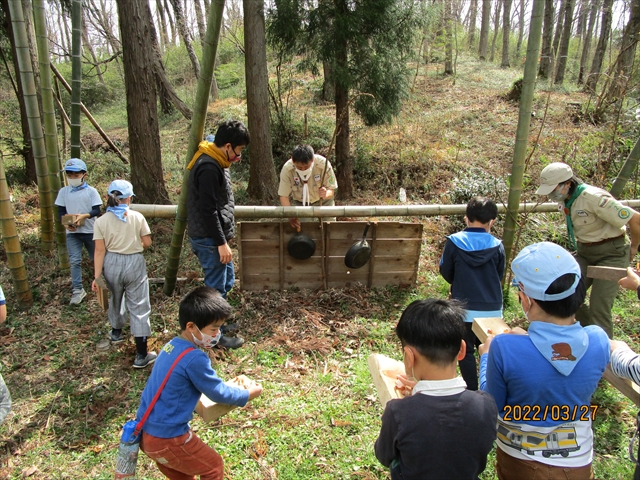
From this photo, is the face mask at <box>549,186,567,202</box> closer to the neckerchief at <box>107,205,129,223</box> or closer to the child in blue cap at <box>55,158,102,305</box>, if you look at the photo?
the neckerchief at <box>107,205,129,223</box>

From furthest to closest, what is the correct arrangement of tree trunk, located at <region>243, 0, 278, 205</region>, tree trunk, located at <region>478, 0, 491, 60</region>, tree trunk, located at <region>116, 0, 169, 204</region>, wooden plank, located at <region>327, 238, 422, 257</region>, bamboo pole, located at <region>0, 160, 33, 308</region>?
1. tree trunk, located at <region>478, 0, 491, 60</region>
2. tree trunk, located at <region>243, 0, 278, 205</region>
3. tree trunk, located at <region>116, 0, 169, 204</region>
4. wooden plank, located at <region>327, 238, 422, 257</region>
5. bamboo pole, located at <region>0, 160, 33, 308</region>

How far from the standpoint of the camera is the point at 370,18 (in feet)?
24.8

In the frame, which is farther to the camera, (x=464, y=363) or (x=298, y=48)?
(x=298, y=48)

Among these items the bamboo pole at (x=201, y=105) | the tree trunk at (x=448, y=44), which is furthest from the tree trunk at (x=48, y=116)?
the tree trunk at (x=448, y=44)

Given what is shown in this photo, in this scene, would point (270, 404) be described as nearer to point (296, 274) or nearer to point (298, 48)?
point (296, 274)

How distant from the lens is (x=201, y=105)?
12.1ft

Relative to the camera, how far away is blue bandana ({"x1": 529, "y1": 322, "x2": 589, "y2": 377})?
1668 mm

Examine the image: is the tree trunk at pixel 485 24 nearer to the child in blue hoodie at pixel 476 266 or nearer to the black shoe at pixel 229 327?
the child in blue hoodie at pixel 476 266

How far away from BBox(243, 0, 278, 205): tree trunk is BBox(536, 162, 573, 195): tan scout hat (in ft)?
17.5

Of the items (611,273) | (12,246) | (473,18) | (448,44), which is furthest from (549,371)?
(473,18)

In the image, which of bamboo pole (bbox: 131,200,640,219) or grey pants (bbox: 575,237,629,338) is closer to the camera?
grey pants (bbox: 575,237,629,338)

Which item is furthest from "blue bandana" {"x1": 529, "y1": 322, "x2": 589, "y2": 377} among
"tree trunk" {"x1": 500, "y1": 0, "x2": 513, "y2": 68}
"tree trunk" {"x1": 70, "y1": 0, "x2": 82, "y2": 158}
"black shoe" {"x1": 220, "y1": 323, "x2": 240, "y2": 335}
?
"tree trunk" {"x1": 500, "y1": 0, "x2": 513, "y2": 68}

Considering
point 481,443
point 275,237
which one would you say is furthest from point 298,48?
point 481,443

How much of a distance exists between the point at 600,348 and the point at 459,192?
6.65 meters
